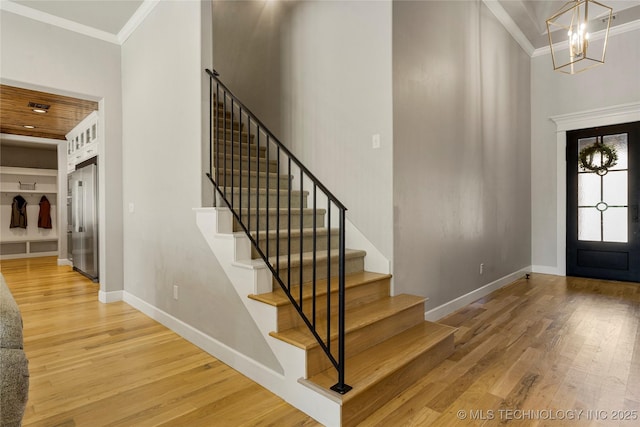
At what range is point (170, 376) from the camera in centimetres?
232

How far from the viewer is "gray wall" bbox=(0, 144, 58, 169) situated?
8.01 meters

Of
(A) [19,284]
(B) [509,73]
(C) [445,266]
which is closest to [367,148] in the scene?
(C) [445,266]

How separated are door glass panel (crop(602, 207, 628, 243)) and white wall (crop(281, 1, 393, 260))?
4128 mm

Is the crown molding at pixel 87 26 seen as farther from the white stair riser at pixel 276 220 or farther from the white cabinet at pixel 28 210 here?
the white cabinet at pixel 28 210

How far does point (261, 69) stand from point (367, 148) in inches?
85.6

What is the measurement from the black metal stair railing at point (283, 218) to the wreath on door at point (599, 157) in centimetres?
426

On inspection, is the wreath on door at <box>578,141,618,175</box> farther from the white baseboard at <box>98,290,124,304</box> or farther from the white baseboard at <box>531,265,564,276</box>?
the white baseboard at <box>98,290,124,304</box>

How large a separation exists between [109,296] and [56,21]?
3124mm

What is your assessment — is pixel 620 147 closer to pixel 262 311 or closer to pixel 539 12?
pixel 539 12

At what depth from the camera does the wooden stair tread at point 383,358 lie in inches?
73.1

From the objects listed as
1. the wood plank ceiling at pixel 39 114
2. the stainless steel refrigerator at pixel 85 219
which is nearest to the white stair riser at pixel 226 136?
the wood plank ceiling at pixel 39 114

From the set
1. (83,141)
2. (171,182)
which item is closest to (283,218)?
(171,182)

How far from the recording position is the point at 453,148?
3.58 meters

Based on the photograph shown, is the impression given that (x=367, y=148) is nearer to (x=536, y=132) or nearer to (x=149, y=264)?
(x=149, y=264)
